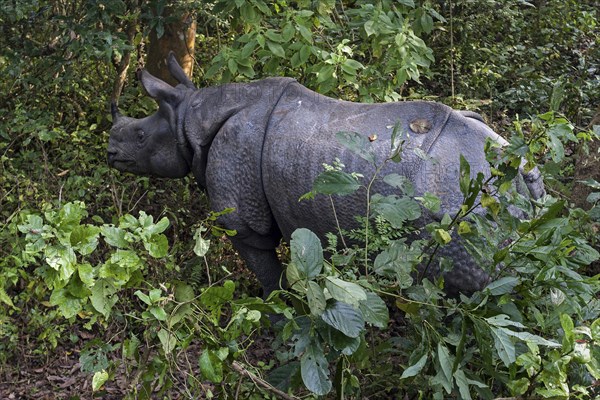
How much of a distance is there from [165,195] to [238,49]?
167 cm

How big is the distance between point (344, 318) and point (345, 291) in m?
0.13

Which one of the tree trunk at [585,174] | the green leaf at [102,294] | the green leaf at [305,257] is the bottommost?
the tree trunk at [585,174]

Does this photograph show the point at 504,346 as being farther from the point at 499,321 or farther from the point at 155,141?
the point at 155,141

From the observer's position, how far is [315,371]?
3793mm

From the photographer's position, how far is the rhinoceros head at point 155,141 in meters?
6.93

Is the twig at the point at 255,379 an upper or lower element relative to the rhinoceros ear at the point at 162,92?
upper

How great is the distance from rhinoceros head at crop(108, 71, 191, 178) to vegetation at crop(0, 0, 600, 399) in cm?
35

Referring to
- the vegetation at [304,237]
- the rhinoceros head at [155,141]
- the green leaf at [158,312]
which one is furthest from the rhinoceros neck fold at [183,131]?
the green leaf at [158,312]

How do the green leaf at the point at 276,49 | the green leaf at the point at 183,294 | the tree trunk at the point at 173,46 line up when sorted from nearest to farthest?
the green leaf at the point at 183,294
the green leaf at the point at 276,49
the tree trunk at the point at 173,46

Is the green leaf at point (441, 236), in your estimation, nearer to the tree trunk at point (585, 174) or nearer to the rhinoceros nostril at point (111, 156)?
the tree trunk at point (585, 174)

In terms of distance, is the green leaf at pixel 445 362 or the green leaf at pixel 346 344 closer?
the green leaf at pixel 346 344

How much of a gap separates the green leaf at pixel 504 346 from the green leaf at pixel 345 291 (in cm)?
54

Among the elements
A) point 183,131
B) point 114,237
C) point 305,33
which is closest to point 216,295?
point 114,237

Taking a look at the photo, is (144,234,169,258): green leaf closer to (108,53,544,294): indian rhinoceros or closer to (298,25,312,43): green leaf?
(108,53,544,294): indian rhinoceros
